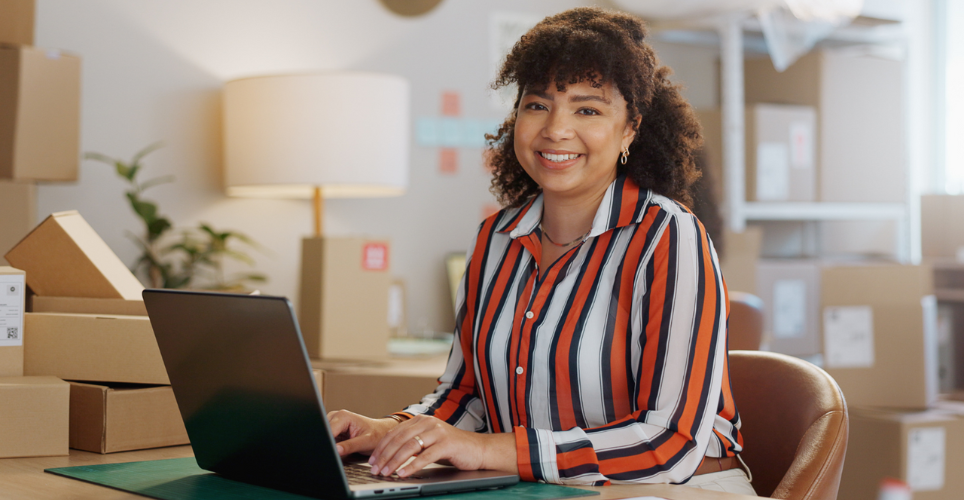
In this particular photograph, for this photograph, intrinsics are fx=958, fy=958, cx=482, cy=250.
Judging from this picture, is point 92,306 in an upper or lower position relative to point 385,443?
upper

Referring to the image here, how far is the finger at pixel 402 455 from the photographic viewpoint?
0.99 metres

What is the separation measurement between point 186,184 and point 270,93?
1.47 ft

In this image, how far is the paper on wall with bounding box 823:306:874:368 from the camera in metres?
A: 2.29

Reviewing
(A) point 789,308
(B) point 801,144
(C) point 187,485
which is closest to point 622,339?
(C) point 187,485

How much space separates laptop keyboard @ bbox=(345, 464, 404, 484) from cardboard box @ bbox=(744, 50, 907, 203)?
8.72ft

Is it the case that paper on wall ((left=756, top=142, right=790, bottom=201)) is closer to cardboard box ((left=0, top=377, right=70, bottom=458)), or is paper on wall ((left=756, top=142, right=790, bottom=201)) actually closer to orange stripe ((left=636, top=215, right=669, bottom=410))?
orange stripe ((left=636, top=215, right=669, bottom=410))

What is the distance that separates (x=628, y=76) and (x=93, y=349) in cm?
85

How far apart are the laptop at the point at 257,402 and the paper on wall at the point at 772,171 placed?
2399 millimetres

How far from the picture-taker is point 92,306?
1.47 metres

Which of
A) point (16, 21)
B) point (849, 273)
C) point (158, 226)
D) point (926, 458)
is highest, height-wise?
point (16, 21)

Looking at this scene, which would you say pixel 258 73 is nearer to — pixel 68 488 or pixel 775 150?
pixel 775 150

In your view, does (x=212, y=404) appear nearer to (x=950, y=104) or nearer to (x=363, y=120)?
(x=363, y=120)

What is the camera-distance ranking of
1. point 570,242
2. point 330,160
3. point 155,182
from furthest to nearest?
point 155,182 → point 330,160 → point 570,242

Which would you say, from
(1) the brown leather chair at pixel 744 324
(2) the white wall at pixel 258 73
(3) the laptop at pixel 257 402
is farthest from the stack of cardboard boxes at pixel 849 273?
(3) the laptop at pixel 257 402
